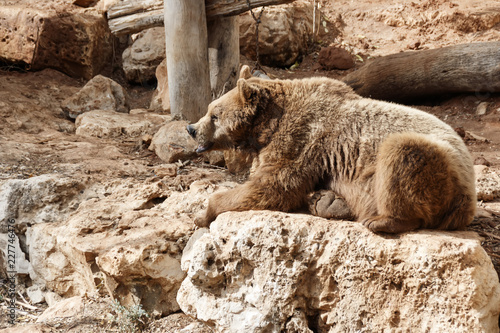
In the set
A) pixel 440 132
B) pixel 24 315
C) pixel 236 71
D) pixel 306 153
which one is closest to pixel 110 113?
pixel 236 71

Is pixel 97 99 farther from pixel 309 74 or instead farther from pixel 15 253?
pixel 309 74

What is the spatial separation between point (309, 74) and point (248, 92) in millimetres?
7576

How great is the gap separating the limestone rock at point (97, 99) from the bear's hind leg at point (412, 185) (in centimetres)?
659

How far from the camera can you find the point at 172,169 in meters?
6.31

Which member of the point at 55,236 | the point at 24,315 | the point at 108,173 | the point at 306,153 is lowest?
the point at 24,315

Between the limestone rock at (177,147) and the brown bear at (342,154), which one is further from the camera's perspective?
the limestone rock at (177,147)

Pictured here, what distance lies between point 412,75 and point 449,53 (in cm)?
78

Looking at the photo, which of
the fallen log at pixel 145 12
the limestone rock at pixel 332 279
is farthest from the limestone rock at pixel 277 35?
the limestone rock at pixel 332 279

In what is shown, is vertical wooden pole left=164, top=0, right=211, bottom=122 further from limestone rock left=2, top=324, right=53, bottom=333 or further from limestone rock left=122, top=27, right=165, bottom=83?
limestone rock left=2, top=324, right=53, bottom=333

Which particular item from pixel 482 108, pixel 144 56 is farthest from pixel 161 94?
pixel 482 108

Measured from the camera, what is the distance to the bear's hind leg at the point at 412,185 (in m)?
3.67

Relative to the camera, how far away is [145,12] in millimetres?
8297

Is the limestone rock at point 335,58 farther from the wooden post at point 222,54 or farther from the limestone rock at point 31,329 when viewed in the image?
the limestone rock at point 31,329

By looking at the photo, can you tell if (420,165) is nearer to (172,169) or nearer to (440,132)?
(440,132)
